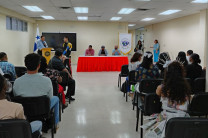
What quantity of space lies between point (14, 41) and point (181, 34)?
8824mm

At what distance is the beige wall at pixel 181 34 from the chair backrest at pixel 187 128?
888 centimetres

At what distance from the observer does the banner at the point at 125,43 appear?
13.3m

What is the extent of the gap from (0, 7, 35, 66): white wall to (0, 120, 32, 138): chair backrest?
8.18 meters

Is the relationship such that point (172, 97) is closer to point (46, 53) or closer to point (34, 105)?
point (34, 105)

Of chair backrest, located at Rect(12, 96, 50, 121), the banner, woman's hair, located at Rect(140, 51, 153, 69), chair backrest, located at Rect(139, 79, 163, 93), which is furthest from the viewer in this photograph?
the banner

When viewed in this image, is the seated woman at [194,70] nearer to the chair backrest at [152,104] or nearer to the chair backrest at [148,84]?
the chair backrest at [148,84]

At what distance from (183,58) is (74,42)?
373 inches

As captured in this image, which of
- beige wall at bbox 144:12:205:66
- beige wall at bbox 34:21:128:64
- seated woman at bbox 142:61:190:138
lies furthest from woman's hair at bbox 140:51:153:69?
beige wall at bbox 34:21:128:64

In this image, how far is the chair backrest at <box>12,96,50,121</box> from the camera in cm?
233

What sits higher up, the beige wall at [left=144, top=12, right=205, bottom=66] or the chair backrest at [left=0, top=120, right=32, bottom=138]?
the beige wall at [left=144, top=12, right=205, bottom=66]

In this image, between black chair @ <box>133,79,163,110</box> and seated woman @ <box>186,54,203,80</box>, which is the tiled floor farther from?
seated woman @ <box>186,54,203,80</box>

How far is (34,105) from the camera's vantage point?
237 cm

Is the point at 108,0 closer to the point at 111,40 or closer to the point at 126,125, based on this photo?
the point at 126,125

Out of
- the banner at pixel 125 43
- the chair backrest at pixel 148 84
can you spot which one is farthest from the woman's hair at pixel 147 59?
the banner at pixel 125 43
